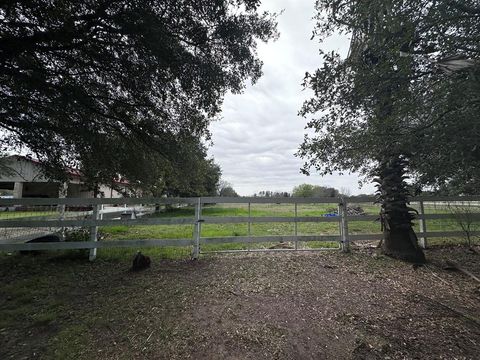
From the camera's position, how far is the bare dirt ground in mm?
2697

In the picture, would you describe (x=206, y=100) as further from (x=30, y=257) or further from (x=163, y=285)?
(x=30, y=257)

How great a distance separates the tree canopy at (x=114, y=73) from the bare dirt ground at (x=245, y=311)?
8.98 ft

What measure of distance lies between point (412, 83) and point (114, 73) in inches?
209

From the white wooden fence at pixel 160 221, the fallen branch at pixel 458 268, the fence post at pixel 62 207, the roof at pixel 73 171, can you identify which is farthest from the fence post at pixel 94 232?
the fallen branch at pixel 458 268

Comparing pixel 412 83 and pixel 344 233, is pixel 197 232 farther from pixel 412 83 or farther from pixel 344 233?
pixel 412 83

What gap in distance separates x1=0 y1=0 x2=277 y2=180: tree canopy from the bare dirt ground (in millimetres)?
2737

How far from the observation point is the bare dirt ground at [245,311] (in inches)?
106

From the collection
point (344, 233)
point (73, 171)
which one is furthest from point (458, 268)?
point (73, 171)

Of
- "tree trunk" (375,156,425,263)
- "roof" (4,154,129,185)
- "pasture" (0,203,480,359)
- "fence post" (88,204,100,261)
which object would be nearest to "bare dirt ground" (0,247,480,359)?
"pasture" (0,203,480,359)

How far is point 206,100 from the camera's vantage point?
18.1 ft

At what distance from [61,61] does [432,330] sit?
7434mm

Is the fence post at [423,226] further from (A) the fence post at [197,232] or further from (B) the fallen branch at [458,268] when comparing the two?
(A) the fence post at [197,232]

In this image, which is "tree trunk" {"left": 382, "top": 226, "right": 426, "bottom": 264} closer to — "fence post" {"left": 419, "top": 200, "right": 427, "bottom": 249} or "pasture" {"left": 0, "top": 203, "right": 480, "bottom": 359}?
"pasture" {"left": 0, "top": 203, "right": 480, "bottom": 359}

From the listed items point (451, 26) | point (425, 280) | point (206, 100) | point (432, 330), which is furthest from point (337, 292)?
point (206, 100)
